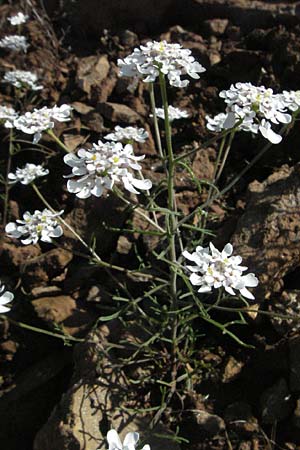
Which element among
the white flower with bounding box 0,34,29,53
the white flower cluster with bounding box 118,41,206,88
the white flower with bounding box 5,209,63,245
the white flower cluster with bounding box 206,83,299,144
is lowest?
the white flower with bounding box 5,209,63,245

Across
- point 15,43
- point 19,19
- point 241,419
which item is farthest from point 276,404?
point 19,19

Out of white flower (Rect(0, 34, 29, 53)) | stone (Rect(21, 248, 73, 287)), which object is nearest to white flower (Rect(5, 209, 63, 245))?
stone (Rect(21, 248, 73, 287))

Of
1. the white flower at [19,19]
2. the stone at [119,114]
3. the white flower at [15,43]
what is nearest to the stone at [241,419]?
the stone at [119,114]

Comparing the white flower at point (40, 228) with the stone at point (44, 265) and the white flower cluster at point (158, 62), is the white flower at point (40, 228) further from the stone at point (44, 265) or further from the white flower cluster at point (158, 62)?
the white flower cluster at point (158, 62)

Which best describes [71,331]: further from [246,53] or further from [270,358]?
[246,53]

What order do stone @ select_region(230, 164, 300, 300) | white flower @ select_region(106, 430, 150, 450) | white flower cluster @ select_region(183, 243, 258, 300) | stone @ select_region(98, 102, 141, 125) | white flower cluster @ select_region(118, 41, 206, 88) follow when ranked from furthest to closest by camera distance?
1. stone @ select_region(98, 102, 141, 125)
2. stone @ select_region(230, 164, 300, 300)
3. white flower cluster @ select_region(118, 41, 206, 88)
4. white flower cluster @ select_region(183, 243, 258, 300)
5. white flower @ select_region(106, 430, 150, 450)

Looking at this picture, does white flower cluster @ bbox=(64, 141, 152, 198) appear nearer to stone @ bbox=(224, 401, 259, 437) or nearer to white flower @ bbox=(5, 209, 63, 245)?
white flower @ bbox=(5, 209, 63, 245)

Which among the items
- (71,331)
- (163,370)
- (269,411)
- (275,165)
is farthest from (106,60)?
(269,411)

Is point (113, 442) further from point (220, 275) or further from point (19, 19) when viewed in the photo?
point (19, 19)
